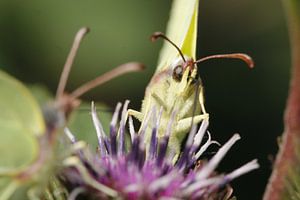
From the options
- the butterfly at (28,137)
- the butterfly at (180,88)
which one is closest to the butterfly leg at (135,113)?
the butterfly at (180,88)

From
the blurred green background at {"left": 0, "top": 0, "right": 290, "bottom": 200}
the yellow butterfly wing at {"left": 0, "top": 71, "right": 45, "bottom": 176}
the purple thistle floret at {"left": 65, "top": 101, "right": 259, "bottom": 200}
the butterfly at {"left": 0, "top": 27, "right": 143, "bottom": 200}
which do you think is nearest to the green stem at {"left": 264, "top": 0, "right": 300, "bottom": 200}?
the purple thistle floret at {"left": 65, "top": 101, "right": 259, "bottom": 200}

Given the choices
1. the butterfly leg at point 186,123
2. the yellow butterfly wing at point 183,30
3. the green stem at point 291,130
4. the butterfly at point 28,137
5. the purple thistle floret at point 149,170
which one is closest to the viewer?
the green stem at point 291,130

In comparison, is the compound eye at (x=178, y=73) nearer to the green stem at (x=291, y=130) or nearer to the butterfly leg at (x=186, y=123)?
the butterfly leg at (x=186, y=123)

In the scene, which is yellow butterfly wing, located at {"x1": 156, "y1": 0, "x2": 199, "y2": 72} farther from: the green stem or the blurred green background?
the blurred green background

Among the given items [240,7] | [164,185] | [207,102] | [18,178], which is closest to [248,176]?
[207,102]

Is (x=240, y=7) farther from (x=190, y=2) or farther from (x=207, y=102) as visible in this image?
(x=190, y=2)

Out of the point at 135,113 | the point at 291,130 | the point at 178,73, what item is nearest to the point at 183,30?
the point at 178,73
